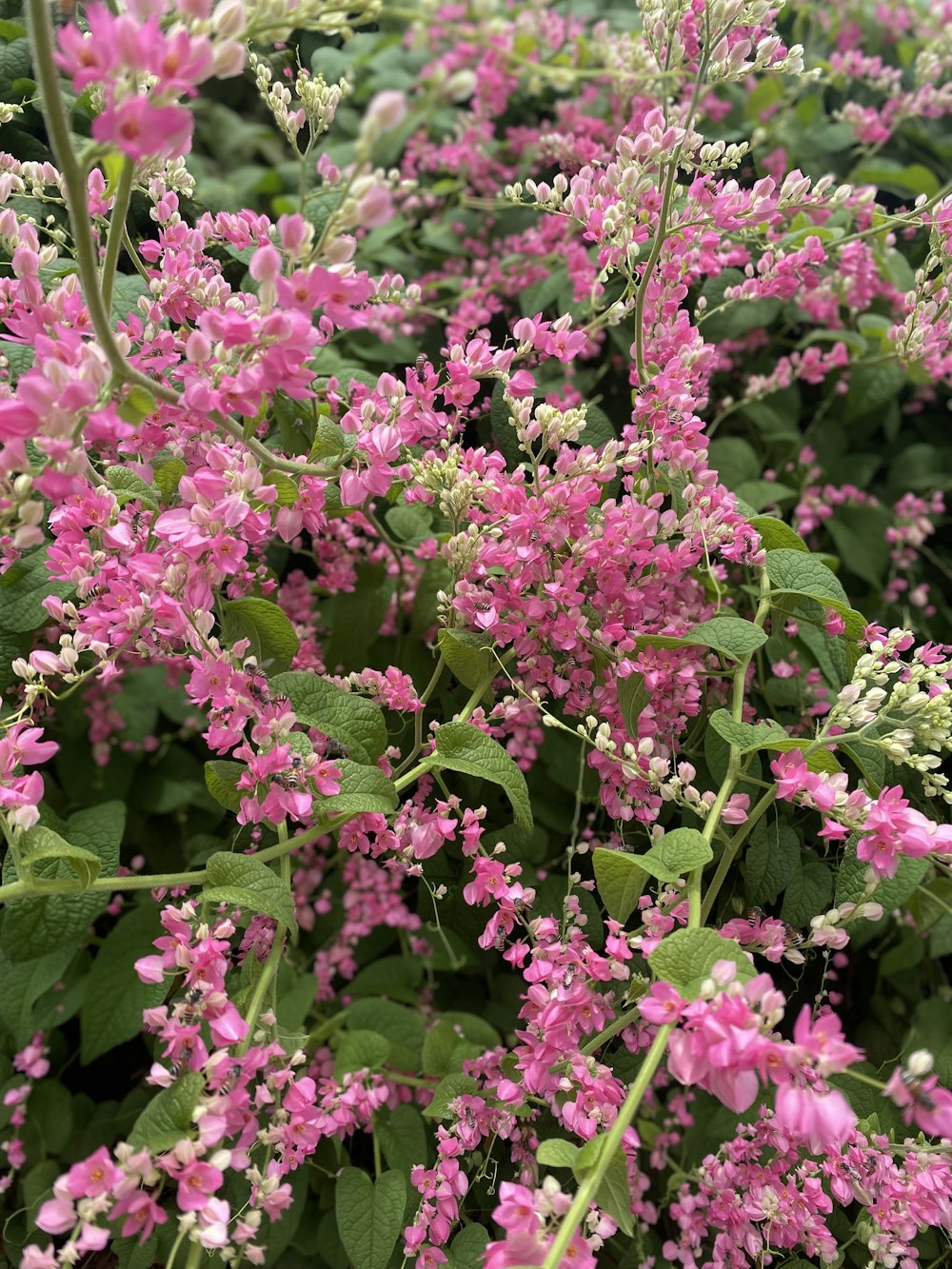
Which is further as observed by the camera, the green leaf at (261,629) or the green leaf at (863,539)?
the green leaf at (863,539)

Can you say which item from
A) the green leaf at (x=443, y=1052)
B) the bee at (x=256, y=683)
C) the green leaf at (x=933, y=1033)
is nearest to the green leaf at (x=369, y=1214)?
the green leaf at (x=443, y=1052)

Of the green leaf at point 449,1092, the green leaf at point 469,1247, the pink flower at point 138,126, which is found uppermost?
the pink flower at point 138,126

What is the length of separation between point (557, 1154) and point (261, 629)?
0.48m

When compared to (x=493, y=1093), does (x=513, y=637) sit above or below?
above

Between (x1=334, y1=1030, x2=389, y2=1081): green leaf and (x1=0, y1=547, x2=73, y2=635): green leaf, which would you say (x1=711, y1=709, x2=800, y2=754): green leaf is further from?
(x1=0, y1=547, x2=73, y2=635): green leaf

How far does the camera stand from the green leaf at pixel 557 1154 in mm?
563

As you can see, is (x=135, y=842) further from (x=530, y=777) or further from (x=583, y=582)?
(x=583, y=582)

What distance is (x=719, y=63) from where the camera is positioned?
735mm

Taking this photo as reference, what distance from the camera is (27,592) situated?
0.87m

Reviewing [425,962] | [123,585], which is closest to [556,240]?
[123,585]

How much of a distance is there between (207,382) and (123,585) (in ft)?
0.75

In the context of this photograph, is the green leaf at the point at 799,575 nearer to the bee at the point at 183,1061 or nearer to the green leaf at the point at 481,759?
the green leaf at the point at 481,759

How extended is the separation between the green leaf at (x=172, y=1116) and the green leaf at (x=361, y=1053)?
1.03 ft

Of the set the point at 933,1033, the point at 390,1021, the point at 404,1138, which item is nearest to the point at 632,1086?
the point at 404,1138
